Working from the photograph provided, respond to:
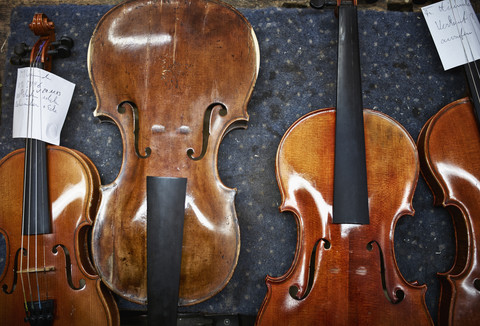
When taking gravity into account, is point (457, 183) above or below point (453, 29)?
below

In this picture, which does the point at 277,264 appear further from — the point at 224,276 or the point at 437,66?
the point at 437,66

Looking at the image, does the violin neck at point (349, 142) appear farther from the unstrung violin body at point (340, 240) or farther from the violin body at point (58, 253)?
the violin body at point (58, 253)

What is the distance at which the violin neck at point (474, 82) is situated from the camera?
Answer: 1.18 meters

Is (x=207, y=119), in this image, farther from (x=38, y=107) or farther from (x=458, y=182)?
(x=458, y=182)

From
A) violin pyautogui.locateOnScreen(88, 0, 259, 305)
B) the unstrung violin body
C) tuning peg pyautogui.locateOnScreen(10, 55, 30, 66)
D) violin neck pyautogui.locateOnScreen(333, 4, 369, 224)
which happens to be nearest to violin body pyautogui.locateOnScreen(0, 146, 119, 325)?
violin pyautogui.locateOnScreen(88, 0, 259, 305)

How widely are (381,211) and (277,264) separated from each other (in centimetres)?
48

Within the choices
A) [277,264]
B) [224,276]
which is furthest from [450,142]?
[224,276]

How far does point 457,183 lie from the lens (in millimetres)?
1134

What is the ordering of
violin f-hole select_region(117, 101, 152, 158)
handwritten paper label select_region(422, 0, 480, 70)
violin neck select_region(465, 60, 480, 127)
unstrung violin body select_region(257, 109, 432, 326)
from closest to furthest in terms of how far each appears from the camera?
unstrung violin body select_region(257, 109, 432, 326)
violin f-hole select_region(117, 101, 152, 158)
violin neck select_region(465, 60, 480, 127)
handwritten paper label select_region(422, 0, 480, 70)

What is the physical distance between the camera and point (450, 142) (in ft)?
3.81

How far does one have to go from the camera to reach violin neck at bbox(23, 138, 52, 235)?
111 cm

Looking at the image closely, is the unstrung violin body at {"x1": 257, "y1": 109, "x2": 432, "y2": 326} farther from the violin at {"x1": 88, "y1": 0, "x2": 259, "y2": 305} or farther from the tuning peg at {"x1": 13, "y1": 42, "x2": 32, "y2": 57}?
the tuning peg at {"x1": 13, "y1": 42, "x2": 32, "y2": 57}

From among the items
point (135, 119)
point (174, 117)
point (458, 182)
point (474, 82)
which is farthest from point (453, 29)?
point (135, 119)

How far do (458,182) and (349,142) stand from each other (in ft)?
1.50
